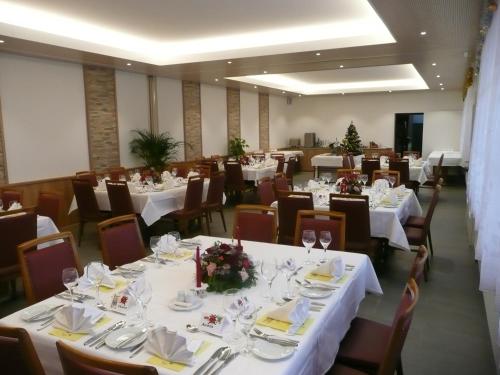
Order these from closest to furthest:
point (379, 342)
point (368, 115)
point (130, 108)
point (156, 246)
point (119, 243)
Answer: point (379, 342) → point (156, 246) → point (119, 243) → point (130, 108) → point (368, 115)

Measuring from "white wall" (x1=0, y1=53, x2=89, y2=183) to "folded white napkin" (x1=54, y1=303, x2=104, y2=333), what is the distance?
214 inches

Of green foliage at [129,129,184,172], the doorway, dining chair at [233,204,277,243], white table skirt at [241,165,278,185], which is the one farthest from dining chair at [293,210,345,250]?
the doorway

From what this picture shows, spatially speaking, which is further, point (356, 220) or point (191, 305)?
point (356, 220)

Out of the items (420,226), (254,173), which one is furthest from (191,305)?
(254,173)

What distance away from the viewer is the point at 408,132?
49.3 ft

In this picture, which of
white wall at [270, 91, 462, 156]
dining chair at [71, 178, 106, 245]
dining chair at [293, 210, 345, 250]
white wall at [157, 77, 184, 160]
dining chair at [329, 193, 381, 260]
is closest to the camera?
dining chair at [293, 210, 345, 250]

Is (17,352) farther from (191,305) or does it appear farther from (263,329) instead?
(263,329)

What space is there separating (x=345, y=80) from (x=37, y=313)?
12.8 metres

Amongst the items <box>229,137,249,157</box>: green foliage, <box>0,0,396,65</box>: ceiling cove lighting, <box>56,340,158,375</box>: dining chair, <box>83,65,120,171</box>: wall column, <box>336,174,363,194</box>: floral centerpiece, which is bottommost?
<box>56,340,158,375</box>: dining chair

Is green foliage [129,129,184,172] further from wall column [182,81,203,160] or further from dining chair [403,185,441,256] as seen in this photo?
dining chair [403,185,441,256]

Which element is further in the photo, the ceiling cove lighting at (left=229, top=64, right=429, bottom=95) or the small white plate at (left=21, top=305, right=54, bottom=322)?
the ceiling cove lighting at (left=229, top=64, right=429, bottom=95)

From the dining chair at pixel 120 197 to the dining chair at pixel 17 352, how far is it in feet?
13.7

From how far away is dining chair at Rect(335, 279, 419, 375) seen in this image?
5.46 ft

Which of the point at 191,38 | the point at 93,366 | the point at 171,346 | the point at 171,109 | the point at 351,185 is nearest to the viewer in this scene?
the point at 93,366
